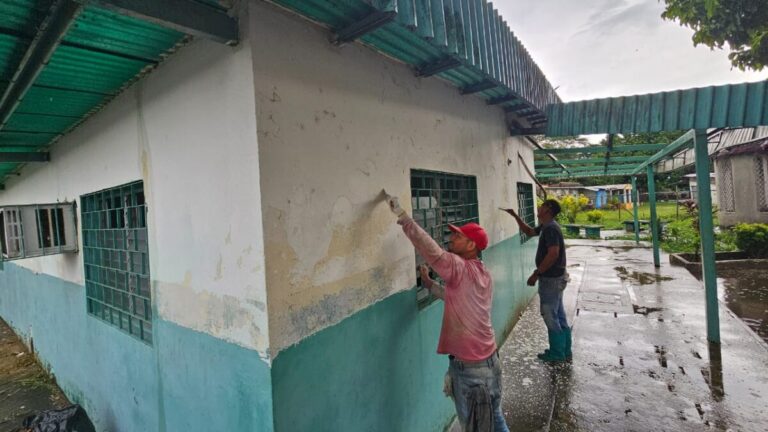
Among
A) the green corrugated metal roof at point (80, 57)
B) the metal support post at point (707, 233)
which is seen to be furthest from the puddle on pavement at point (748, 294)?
the green corrugated metal roof at point (80, 57)

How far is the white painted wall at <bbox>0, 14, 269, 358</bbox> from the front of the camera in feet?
6.70

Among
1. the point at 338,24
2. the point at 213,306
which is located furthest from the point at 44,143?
the point at 338,24

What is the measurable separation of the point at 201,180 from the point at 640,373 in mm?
5111

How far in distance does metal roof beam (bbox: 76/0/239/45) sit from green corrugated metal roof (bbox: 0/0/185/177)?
367 mm

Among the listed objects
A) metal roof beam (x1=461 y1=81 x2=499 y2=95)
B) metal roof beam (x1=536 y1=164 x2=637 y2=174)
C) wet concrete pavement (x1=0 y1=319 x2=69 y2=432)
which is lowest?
wet concrete pavement (x1=0 y1=319 x2=69 y2=432)

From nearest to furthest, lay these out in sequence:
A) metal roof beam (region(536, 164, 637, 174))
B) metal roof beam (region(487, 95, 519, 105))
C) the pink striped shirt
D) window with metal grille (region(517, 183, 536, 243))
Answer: the pink striped shirt → metal roof beam (region(487, 95, 519, 105)) → window with metal grille (region(517, 183, 536, 243)) → metal roof beam (region(536, 164, 637, 174))

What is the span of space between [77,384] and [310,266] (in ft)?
15.0

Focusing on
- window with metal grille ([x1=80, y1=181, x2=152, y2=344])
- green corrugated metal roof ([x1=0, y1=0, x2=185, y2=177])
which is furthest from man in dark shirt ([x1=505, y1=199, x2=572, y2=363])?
green corrugated metal roof ([x1=0, y1=0, x2=185, y2=177])

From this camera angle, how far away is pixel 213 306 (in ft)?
7.69

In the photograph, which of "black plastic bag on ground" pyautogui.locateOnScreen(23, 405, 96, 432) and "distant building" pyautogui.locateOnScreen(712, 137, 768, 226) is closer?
"black plastic bag on ground" pyautogui.locateOnScreen(23, 405, 96, 432)

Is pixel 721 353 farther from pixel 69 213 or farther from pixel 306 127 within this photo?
pixel 69 213

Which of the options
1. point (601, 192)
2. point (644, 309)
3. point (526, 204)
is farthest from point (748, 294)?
point (601, 192)

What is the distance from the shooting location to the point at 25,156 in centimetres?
504

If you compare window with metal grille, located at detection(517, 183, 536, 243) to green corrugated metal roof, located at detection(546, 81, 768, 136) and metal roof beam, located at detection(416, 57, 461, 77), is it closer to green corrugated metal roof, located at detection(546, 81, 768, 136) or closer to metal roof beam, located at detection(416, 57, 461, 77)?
green corrugated metal roof, located at detection(546, 81, 768, 136)
